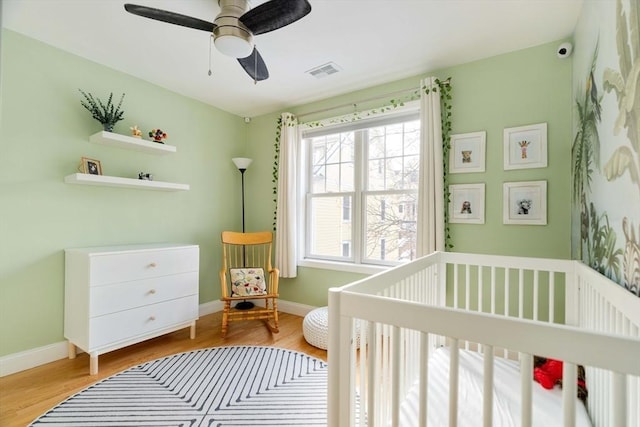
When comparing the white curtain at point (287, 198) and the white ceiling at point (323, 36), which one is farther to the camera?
the white curtain at point (287, 198)

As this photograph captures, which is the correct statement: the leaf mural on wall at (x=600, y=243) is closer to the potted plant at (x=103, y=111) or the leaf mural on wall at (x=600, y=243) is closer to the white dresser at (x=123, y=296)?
the white dresser at (x=123, y=296)

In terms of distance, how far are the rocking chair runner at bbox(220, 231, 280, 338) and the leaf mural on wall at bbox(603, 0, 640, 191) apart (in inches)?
99.9

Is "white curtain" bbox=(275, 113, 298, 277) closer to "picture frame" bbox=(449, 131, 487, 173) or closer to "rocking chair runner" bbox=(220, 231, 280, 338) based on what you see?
"rocking chair runner" bbox=(220, 231, 280, 338)

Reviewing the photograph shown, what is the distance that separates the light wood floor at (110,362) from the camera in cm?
173

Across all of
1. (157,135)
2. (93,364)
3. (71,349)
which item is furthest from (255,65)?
(71,349)

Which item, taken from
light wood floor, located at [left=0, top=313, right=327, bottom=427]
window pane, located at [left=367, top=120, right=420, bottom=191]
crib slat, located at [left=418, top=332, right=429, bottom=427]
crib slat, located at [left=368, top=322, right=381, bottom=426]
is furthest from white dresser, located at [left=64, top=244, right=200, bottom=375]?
crib slat, located at [left=418, top=332, right=429, bottom=427]

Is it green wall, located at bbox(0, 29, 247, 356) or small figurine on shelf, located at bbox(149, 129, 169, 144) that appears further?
small figurine on shelf, located at bbox(149, 129, 169, 144)

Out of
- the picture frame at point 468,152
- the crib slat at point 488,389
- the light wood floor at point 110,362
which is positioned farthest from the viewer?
the picture frame at point 468,152

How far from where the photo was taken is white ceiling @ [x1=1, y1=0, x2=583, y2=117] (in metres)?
1.81

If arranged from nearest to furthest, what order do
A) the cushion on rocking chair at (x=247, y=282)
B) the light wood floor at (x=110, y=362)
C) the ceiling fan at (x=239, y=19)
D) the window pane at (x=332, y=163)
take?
the ceiling fan at (x=239, y=19)
the light wood floor at (x=110, y=362)
the cushion on rocking chair at (x=247, y=282)
the window pane at (x=332, y=163)

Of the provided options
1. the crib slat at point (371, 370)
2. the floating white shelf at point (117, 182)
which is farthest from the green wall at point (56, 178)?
the crib slat at point (371, 370)

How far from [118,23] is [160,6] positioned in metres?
0.39

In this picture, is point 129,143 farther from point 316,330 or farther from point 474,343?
point 474,343

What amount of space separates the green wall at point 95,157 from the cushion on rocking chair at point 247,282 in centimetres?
87
